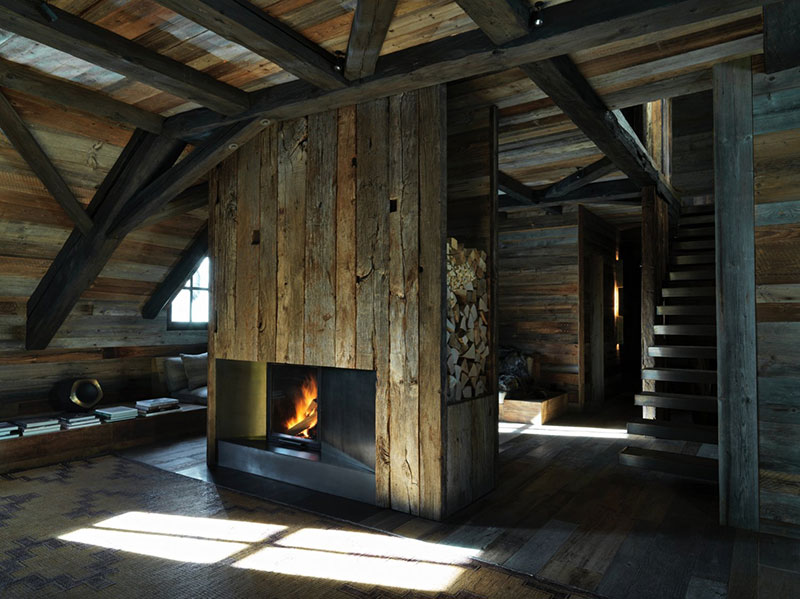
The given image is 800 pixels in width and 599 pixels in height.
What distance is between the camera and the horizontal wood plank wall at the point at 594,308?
6.50 m

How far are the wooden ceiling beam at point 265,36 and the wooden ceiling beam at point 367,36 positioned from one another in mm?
123

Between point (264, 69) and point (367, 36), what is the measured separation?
80cm

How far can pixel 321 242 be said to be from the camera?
3369 millimetres

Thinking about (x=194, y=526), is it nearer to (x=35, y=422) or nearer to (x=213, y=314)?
(x=213, y=314)

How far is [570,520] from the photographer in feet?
9.35

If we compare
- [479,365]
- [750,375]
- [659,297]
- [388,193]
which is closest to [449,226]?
[388,193]

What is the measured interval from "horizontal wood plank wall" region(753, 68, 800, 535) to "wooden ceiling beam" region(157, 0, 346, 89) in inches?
92.6

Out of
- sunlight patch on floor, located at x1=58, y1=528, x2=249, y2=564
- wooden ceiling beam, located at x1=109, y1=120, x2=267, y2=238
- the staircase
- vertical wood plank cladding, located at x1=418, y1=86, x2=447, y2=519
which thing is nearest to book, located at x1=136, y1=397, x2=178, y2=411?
wooden ceiling beam, located at x1=109, y1=120, x2=267, y2=238

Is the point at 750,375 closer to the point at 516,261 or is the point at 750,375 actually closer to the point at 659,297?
the point at 659,297

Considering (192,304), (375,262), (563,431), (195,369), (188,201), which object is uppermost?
(188,201)

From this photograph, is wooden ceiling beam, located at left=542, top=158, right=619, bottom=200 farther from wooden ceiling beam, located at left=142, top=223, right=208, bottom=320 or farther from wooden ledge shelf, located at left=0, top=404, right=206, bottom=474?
wooden ledge shelf, located at left=0, top=404, right=206, bottom=474

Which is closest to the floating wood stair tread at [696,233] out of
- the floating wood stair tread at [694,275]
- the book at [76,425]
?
the floating wood stair tread at [694,275]

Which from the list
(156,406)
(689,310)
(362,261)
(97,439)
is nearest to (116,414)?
(97,439)

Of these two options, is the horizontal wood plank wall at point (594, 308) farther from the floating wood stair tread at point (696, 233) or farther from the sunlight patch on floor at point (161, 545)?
the sunlight patch on floor at point (161, 545)
